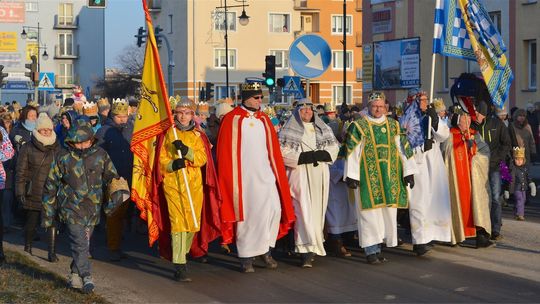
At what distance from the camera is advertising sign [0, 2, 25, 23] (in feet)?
196

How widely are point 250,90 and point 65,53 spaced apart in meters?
95.2

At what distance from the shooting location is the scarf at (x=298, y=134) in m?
12.4

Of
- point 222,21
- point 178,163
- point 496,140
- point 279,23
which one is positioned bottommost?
point 178,163

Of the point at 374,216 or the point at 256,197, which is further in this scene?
the point at 374,216

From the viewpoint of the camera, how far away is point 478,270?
11633 mm

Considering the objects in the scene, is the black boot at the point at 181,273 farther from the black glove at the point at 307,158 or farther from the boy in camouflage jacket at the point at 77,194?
the black glove at the point at 307,158

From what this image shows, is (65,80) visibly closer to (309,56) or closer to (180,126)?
(309,56)

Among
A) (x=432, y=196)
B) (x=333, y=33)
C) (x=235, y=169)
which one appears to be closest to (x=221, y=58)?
(x=333, y=33)

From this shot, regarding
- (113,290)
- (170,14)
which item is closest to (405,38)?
(113,290)

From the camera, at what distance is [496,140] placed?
15.1 meters

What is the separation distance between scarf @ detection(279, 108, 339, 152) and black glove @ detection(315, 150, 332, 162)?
104 millimetres

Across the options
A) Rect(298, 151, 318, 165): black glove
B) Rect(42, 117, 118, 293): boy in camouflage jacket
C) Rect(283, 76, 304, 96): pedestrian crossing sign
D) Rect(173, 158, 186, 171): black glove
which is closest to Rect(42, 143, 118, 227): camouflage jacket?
Rect(42, 117, 118, 293): boy in camouflage jacket

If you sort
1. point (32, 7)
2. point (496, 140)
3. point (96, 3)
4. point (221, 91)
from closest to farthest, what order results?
point (496, 140) → point (96, 3) → point (221, 91) → point (32, 7)

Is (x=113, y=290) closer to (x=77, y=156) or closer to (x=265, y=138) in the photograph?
(x=77, y=156)
